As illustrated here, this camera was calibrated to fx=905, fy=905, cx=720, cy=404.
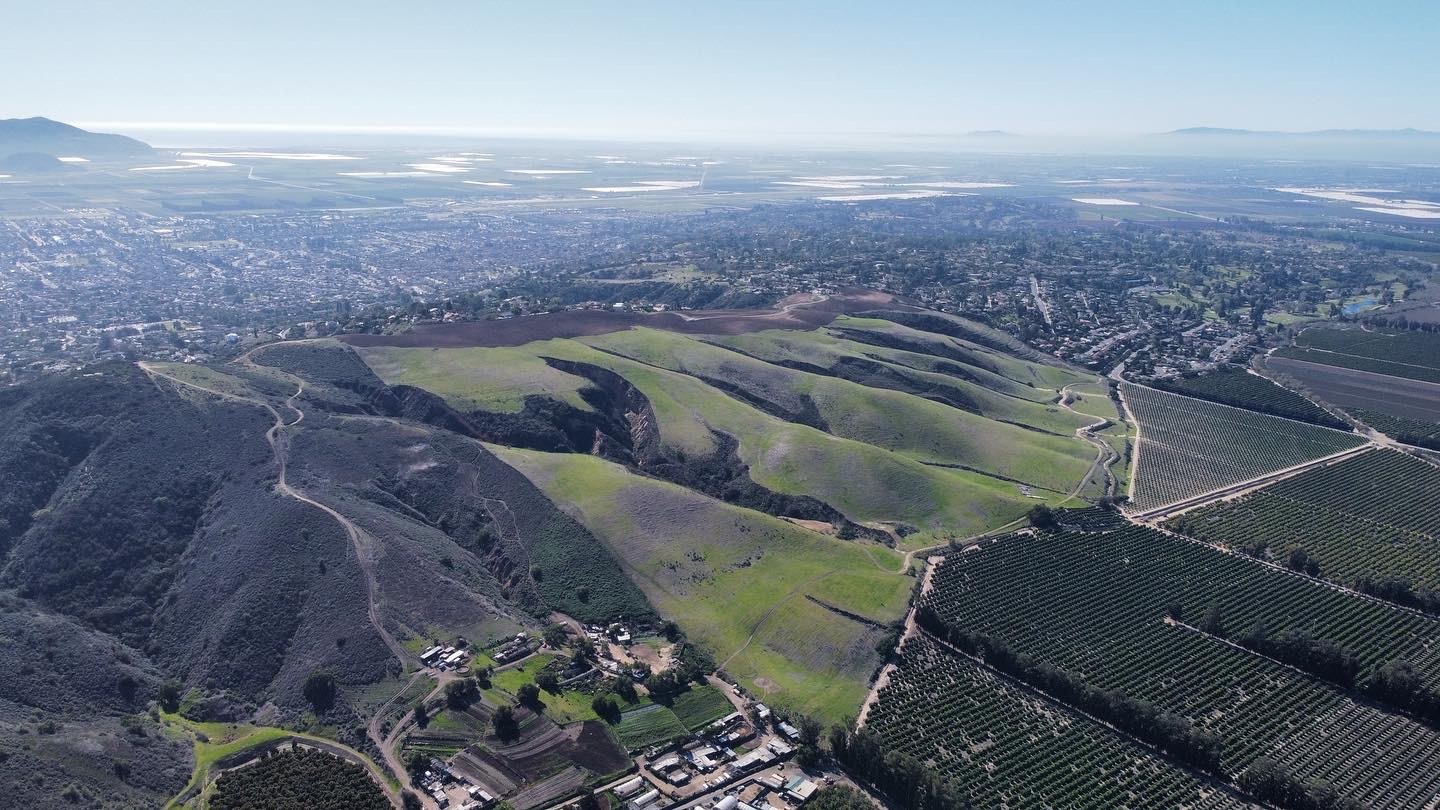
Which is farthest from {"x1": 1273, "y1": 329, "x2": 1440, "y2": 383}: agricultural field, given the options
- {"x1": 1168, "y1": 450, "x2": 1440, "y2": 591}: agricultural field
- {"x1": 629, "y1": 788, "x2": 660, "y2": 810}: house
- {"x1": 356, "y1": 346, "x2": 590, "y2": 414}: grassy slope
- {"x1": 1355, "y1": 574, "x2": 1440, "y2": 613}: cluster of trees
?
{"x1": 629, "y1": 788, "x2": 660, "y2": 810}: house

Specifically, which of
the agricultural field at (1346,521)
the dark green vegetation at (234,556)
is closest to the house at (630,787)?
the dark green vegetation at (234,556)

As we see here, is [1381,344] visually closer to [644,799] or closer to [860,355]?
[860,355]

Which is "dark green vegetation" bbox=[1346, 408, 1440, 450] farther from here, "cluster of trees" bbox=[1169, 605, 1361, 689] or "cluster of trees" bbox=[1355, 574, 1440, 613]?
"cluster of trees" bbox=[1169, 605, 1361, 689]

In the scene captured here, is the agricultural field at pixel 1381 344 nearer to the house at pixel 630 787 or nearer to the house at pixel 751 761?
the house at pixel 751 761

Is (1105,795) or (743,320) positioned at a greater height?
(743,320)

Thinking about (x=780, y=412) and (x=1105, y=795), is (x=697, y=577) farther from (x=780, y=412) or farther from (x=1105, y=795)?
(x=780, y=412)

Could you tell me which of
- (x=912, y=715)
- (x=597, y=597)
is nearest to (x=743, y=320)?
(x=597, y=597)
